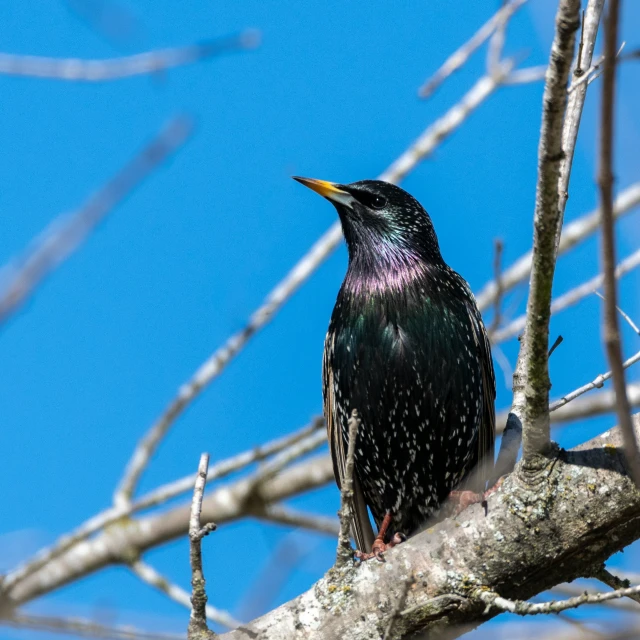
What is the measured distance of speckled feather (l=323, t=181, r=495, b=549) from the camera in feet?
14.7

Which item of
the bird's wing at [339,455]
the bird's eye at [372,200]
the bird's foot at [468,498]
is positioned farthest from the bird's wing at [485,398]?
the bird's eye at [372,200]

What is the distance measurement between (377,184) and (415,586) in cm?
267

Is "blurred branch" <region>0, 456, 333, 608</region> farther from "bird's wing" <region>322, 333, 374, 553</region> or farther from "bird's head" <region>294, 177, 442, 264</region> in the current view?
"bird's head" <region>294, 177, 442, 264</region>

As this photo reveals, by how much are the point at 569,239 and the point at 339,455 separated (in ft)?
10.2

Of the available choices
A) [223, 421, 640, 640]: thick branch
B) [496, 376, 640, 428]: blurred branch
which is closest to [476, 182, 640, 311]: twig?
[496, 376, 640, 428]: blurred branch

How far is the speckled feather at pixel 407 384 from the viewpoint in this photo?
4.49m

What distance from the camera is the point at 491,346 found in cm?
482

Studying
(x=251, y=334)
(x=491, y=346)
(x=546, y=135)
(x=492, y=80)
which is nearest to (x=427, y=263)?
(x=491, y=346)

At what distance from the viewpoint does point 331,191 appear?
526 centimetres

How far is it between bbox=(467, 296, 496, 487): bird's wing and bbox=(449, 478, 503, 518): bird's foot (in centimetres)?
39

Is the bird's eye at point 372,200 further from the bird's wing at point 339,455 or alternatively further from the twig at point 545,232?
the twig at point 545,232

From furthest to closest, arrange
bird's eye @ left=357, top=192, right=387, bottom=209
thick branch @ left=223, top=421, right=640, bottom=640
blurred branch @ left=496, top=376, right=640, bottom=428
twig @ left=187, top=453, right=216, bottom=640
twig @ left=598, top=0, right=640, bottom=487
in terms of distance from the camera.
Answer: blurred branch @ left=496, top=376, right=640, bottom=428, bird's eye @ left=357, top=192, right=387, bottom=209, thick branch @ left=223, top=421, right=640, bottom=640, twig @ left=187, top=453, right=216, bottom=640, twig @ left=598, top=0, right=640, bottom=487

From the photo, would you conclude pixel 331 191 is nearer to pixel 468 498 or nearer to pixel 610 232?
pixel 468 498

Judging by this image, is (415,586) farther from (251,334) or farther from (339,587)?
(251,334)
